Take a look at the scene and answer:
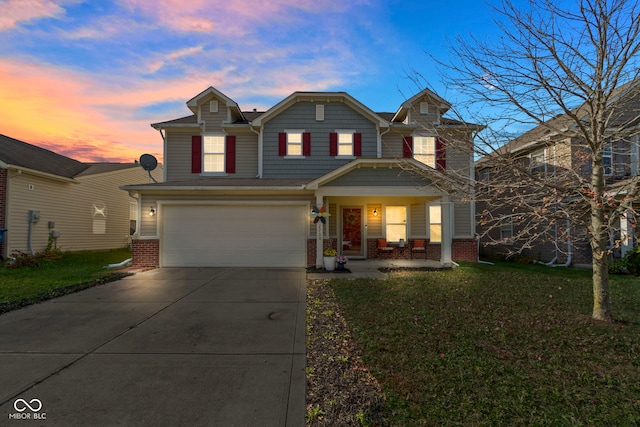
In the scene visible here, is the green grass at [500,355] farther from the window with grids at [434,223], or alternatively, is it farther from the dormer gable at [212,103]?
the dormer gable at [212,103]

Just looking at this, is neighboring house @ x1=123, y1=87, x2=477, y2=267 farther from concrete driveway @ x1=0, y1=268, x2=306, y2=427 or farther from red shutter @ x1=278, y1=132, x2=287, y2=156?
concrete driveway @ x1=0, y1=268, x2=306, y2=427

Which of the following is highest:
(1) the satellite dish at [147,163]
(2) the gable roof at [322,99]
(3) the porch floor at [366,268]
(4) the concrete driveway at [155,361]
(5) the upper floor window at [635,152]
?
(2) the gable roof at [322,99]

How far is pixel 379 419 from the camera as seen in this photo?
241 centimetres

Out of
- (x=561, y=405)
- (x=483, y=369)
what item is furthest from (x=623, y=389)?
(x=483, y=369)

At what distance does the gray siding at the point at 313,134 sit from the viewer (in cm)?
1282

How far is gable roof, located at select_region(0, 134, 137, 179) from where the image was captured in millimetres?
12764

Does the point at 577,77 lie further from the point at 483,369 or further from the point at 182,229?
the point at 182,229

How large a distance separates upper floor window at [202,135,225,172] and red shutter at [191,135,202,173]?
0.16 metres

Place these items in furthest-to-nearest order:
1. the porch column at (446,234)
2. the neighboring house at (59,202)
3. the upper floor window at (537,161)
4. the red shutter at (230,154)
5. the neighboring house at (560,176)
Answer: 1. the red shutter at (230,154)
2. the neighboring house at (59,202)
3. the porch column at (446,234)
4. the upper floor window at (537,161)
5. the neighboring house at (560,176)

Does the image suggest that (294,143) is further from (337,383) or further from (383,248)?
(337,383)

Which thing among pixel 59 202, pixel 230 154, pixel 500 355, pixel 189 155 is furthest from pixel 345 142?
pixel 59 202

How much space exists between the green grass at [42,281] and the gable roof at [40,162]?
4547 millimetres

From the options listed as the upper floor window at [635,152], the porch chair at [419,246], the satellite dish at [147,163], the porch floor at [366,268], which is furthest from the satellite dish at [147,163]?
the upper floor window at [635,152]

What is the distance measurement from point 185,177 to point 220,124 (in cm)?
281
